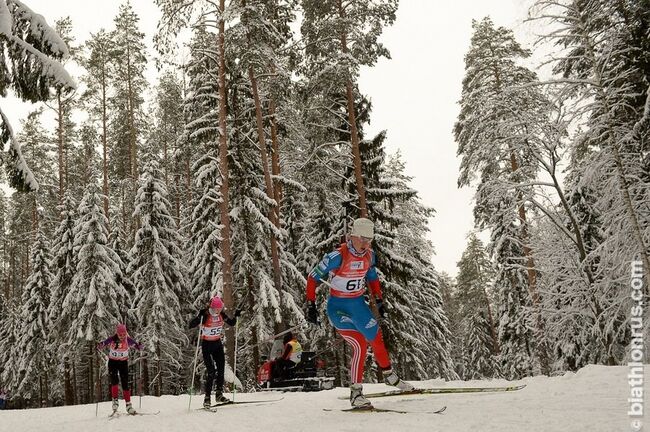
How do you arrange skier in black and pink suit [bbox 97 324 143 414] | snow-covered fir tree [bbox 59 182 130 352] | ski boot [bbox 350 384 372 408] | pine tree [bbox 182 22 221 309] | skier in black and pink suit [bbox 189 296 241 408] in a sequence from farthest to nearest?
snow-covered fir tree [bbox 59 182 130 352] → pine tree [bbox 182 22 221 309] → skier in black and pink suit [bbox 97 324 143 414] → skier in black and pink suit [bbox 189 296 241 408] → ski boot [bbox 350 384 372 408]

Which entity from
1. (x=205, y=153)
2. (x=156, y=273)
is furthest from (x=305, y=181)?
(x=156, y=273)

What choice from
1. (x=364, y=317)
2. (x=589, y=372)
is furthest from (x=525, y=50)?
(x=364, y=317)

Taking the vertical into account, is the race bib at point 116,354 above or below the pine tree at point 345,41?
below

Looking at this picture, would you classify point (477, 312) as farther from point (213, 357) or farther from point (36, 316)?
point (213, 357)

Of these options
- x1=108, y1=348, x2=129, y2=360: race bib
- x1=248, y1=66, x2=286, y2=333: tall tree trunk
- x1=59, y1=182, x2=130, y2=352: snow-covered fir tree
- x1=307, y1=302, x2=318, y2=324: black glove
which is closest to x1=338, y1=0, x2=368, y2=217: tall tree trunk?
x1=248, y1=66, x2=286, y2=333: tall tree trunk

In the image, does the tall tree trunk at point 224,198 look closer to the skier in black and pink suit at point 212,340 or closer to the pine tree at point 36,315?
the skier in black and pink suit at point 212,340

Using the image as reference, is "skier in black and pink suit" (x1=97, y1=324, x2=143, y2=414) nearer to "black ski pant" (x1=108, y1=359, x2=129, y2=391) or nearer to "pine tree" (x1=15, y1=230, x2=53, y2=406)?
"black ski pant" (x1=108, y1=359, x2=129, y2=391)

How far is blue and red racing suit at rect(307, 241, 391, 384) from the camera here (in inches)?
263

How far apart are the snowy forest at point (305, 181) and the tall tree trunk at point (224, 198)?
7cm

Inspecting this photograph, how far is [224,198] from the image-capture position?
1708 centimetres

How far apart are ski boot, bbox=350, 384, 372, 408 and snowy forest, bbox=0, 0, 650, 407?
23.4 feet

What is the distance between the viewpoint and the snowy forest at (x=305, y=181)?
12523 millimetres

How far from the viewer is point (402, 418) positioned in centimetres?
545

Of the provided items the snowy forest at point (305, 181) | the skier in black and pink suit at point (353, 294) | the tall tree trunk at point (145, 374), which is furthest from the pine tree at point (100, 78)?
the skier in black and pink suit at point (353, 294)
